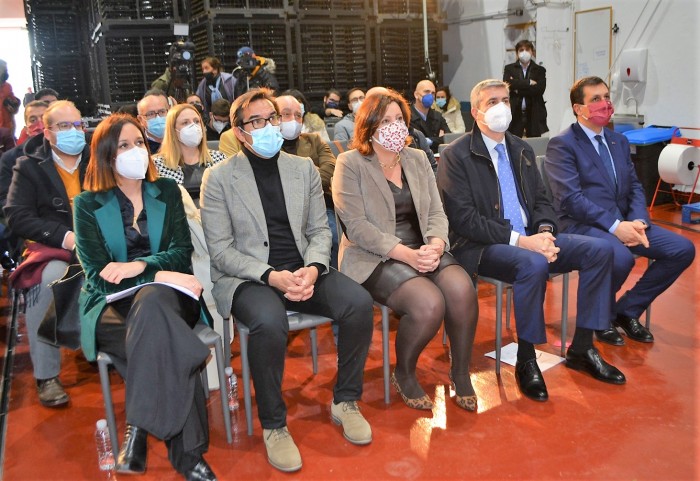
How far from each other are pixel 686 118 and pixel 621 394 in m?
4.97

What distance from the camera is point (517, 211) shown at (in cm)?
342

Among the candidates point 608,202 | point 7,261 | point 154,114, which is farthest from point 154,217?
point 7,261

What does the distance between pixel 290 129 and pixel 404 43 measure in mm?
5669

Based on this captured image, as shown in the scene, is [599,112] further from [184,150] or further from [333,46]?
[333,46]

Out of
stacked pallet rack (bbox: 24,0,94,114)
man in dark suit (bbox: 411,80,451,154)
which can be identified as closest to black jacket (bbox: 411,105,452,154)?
man in dark suit (bbox: 411,80,451,154)

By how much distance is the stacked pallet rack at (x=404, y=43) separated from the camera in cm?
870

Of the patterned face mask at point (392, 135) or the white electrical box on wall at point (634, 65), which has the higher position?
the white electrical box on wall at point (634, 65)

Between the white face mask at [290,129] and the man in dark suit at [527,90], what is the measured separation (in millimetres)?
4719

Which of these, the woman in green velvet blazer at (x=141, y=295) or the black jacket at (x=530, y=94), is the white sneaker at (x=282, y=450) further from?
the black jacket at (x=530, y=94)

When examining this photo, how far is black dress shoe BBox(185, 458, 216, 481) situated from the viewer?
245cm

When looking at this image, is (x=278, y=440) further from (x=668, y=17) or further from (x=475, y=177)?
(x=668, y=17)

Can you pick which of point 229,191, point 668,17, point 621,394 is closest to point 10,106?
point 229,191

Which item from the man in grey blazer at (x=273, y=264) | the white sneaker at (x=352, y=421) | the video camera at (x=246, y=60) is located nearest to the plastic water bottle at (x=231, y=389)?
the man in grey blazer at (x=273, y=264)

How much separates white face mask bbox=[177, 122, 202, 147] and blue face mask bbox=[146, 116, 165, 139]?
45cm
